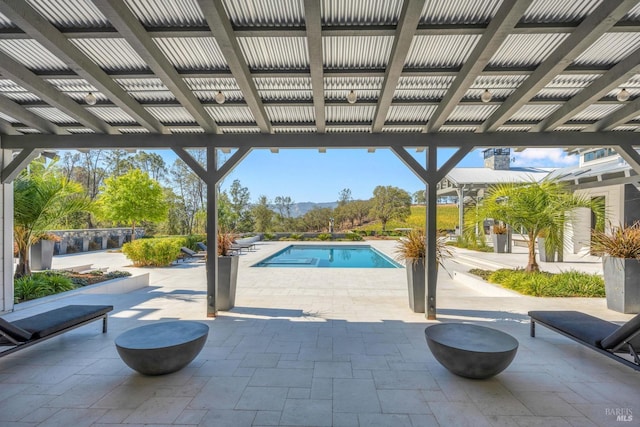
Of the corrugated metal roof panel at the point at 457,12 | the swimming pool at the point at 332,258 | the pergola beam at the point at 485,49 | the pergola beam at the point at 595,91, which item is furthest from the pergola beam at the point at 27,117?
the swimming pool at the point at 332,258

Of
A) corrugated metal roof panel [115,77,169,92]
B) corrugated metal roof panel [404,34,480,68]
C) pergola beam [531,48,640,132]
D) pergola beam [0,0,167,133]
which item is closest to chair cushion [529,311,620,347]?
pergola beam [531,48,640,132]

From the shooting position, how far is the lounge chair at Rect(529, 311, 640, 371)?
3.05 meters

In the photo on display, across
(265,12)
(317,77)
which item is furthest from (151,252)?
(265,12)

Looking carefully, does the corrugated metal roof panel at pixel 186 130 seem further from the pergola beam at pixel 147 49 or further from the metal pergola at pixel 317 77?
the pergola beam at pixel 147 49

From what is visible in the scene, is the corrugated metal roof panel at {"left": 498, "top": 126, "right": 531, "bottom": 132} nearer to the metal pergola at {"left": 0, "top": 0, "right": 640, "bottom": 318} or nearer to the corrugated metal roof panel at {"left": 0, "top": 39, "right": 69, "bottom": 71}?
the metal pergola at {"left": 0, "top": 0, "right": 640, "bottom": 318}

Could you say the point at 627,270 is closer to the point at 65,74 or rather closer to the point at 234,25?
the point at 234,25

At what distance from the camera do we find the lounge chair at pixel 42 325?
3.31 meters

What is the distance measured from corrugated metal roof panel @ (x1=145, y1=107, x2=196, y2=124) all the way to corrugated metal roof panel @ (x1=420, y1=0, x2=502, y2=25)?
343cm

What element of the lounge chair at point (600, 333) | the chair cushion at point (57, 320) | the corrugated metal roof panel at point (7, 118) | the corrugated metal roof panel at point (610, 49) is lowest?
the lounge chair at point (600, 333)

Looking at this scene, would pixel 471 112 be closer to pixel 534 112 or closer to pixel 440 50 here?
pixel 534 112

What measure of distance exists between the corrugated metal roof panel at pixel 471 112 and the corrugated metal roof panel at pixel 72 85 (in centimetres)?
492

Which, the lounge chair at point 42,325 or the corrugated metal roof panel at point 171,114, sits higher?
the corrugated metal roof panel at point 171,114

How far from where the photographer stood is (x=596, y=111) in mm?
4676

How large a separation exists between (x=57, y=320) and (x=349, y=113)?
4.64m
